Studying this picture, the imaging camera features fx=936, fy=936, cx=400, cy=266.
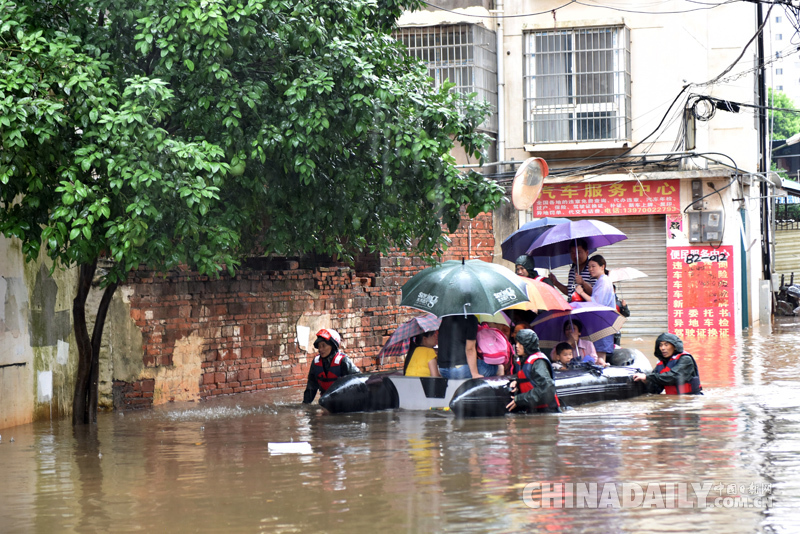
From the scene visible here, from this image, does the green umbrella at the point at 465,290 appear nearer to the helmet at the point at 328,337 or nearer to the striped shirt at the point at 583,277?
the helmet at the point at 328,337

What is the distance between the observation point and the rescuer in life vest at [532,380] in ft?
34.0

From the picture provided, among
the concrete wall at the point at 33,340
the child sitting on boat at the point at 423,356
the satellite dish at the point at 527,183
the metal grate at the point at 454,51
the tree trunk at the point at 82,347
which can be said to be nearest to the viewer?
the tree trunk at the point at 82,347

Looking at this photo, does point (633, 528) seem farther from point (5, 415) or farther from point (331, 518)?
point (5, 415)

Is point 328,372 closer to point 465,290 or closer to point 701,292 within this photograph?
point 465,290

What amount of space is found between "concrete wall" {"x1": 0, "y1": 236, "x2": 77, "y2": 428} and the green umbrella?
4297 mm

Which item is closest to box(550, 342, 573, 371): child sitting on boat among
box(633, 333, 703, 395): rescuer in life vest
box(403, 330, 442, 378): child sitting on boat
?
box(633, 333, 703, 395): rescuer in life vest

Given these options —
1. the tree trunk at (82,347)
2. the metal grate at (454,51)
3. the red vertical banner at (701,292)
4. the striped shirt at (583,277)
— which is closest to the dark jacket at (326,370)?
the tree trunk at (82,347)

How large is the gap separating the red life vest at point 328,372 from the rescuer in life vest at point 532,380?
2.53m

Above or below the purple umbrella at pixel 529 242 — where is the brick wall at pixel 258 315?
below

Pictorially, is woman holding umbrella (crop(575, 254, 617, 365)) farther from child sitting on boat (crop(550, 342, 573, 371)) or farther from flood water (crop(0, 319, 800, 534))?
flood water (crop(0, 319, 800, 534))

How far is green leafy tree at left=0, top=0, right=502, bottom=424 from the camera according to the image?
8.40 metres

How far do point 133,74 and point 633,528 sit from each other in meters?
6.68

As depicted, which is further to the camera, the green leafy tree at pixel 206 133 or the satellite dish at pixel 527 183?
the satellite dish at pixel 527 183

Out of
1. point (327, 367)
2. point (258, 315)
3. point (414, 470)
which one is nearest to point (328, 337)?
point (327, 367)
